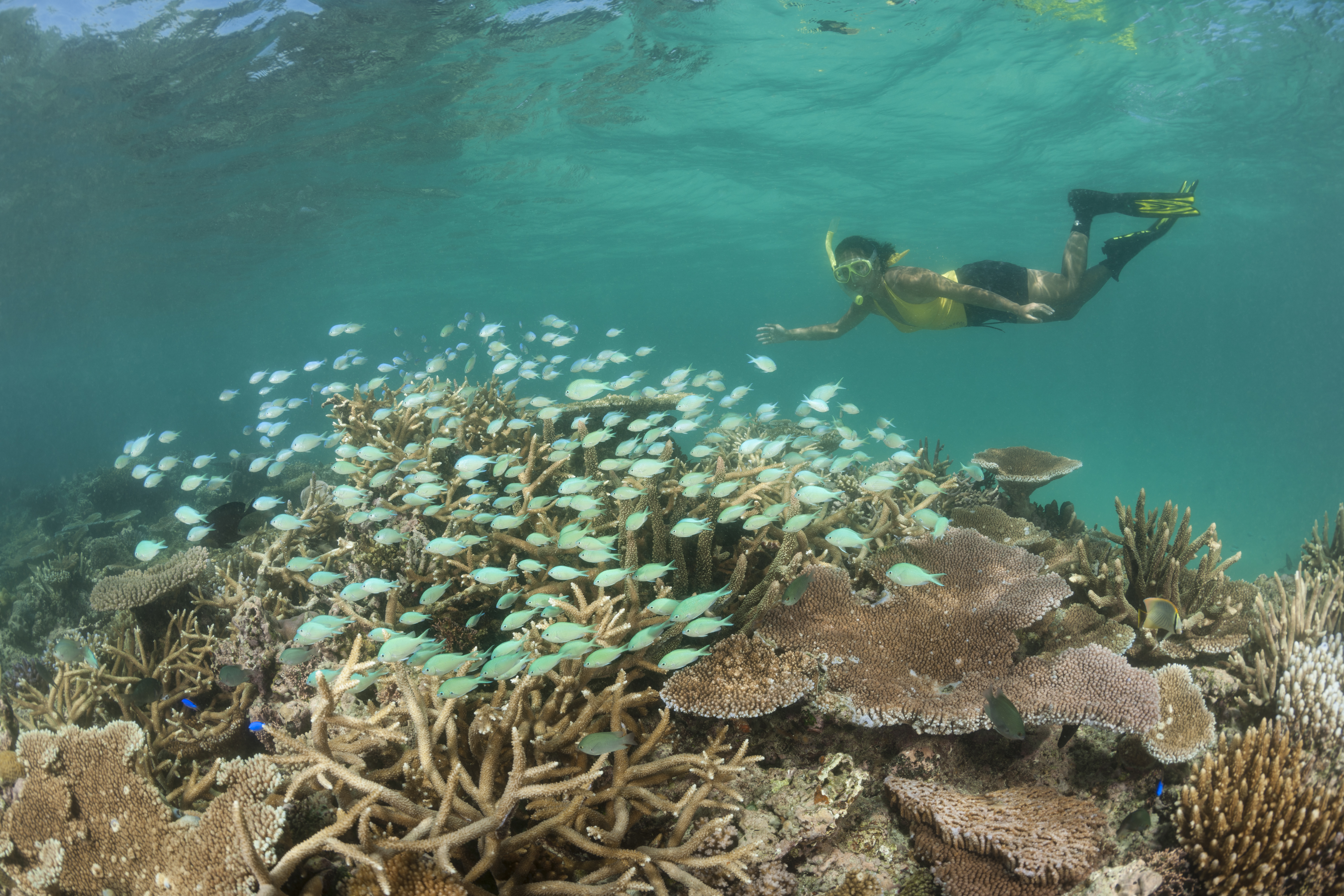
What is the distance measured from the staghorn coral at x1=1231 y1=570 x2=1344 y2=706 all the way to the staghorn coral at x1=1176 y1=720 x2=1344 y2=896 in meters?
0.95

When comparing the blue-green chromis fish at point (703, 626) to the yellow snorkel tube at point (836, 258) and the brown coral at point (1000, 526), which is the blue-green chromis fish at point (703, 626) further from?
the yellow snorkel tube at point (836, 258)

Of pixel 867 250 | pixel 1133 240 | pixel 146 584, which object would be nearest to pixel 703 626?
pixel 146 584

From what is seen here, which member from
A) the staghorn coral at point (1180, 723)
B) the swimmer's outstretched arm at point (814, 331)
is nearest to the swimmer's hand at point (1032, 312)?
the swimmer's outstretched arm at point (814, 331)

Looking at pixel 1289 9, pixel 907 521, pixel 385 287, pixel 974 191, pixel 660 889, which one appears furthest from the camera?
pixel 385 287

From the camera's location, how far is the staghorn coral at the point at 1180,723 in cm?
305

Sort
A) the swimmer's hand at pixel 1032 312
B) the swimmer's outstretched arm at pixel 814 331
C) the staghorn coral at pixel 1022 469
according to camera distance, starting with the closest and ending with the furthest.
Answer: the staghorn coral at pixel 1022 469 → the swimmer's hand at pixel 1032 312 → the swimmer's outstretched arm at pixel 814 331

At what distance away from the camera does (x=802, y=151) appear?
79.6 ft

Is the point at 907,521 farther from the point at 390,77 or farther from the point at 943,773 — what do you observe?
the point at 390,77

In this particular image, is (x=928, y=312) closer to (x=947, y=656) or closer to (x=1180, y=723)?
(x=947, y=656)

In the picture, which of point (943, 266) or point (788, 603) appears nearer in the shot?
point (788, 603)

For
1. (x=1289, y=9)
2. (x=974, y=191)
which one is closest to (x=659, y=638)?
(x=1289, y=9)

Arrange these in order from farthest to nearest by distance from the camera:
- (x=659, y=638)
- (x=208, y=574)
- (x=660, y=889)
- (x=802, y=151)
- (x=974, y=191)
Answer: (x=974, y=191) < (x=802, y=151) < (x=208, y=574) < (x=659, y=638) < (x=660, y=889)

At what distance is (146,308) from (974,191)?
5166 cm

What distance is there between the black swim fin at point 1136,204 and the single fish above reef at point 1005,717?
9283 millimetres
